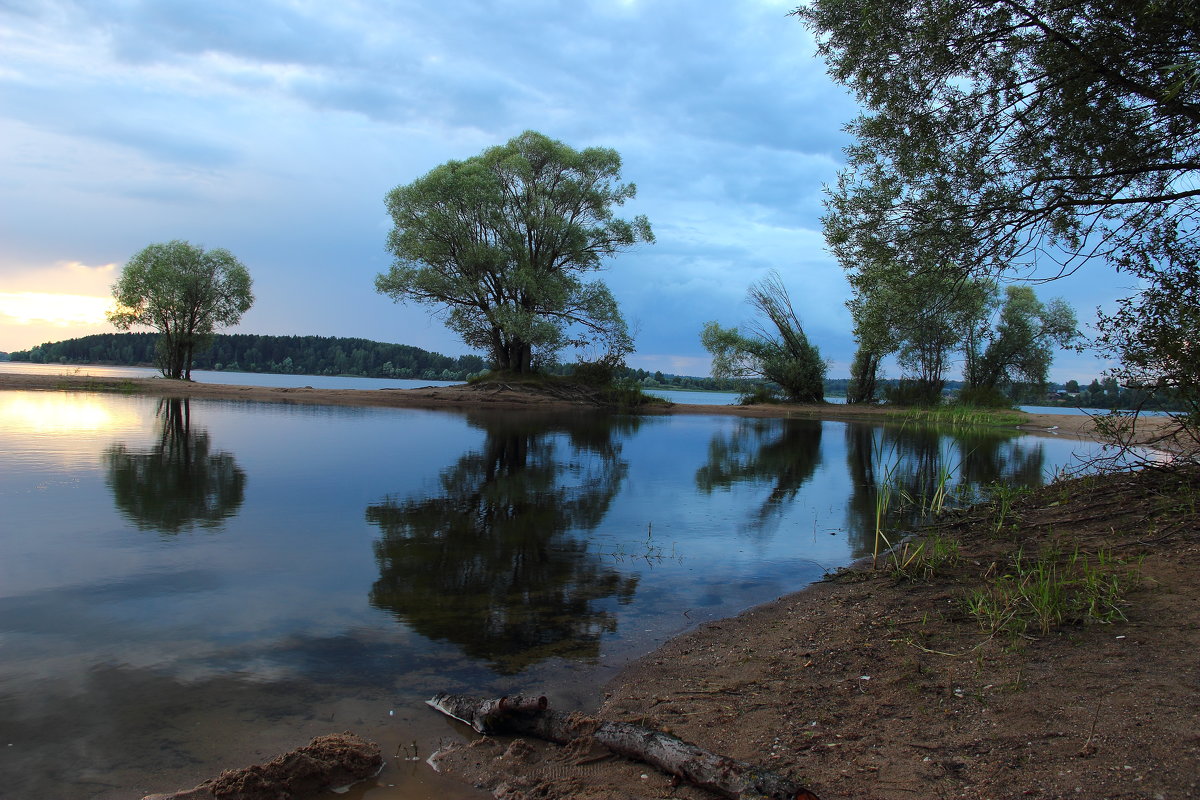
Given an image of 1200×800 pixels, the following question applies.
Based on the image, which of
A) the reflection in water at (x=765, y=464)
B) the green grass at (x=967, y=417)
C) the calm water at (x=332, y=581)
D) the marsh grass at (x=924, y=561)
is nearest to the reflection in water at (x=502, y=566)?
the calm water at (x=332, y=581)

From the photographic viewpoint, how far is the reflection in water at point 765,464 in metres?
10.4

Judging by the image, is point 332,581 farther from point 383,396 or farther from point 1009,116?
point 383,396

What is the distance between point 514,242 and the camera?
1323 inches

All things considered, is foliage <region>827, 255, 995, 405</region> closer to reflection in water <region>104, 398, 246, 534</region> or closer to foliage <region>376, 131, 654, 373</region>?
reflection in water <region>104, 398, 246, 534</region>

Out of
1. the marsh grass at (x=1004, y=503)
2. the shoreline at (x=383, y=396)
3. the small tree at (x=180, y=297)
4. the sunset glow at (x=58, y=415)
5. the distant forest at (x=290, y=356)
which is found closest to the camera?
the marsh grass at (x=1004, y=503)

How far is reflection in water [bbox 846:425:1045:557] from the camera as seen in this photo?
8.97 meters

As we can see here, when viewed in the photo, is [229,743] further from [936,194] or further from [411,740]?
[936,194]

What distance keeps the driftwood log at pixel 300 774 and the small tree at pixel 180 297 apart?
4398cm

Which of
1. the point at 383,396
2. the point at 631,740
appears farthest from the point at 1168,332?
the point at 383,396

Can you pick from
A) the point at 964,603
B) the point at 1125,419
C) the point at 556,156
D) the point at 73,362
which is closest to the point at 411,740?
the point at 964,603

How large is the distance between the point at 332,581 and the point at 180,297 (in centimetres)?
4202

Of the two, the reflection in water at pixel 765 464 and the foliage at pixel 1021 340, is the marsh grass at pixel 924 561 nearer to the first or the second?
the reflection in water at pixel 765 464

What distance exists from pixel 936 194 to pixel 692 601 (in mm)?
5776

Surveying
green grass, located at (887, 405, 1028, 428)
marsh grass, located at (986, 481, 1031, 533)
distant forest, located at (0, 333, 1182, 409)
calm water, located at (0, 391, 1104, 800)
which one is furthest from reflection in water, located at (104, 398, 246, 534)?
distant forest, located at (0, 333, 1182, 409)
